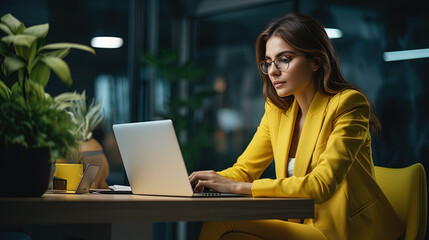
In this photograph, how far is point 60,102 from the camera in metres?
1.42

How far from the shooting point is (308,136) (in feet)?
6.79

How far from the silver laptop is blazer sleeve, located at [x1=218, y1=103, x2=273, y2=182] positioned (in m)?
0.66

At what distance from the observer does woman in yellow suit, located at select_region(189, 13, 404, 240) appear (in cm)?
177

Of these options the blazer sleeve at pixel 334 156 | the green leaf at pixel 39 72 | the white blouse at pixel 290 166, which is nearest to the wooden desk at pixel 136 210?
the blazer sleeve at pixel 334 156

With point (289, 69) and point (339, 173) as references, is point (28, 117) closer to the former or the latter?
point (339, 173)

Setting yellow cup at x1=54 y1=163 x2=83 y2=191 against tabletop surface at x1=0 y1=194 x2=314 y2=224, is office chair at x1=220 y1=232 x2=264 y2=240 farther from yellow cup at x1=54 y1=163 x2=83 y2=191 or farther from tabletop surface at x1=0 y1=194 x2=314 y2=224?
yellow cup at x1=54 y1=163 x2=83 y2=191

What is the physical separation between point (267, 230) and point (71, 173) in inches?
32.7

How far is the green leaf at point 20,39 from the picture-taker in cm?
138

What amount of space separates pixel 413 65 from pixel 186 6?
2.63 meters

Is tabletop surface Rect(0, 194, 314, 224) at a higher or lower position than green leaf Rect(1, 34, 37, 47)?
lower

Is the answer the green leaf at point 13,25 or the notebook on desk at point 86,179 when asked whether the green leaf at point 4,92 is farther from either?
the notebook on desk at point 86,179

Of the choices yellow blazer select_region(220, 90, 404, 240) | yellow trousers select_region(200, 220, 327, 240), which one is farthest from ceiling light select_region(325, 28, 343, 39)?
yellow trousers select_region(200, 220, 327, 240)

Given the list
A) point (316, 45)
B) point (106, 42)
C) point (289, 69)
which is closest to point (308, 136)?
point (289, 69)

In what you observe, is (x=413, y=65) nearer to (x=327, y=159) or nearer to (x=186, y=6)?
(x=327, y=159)
